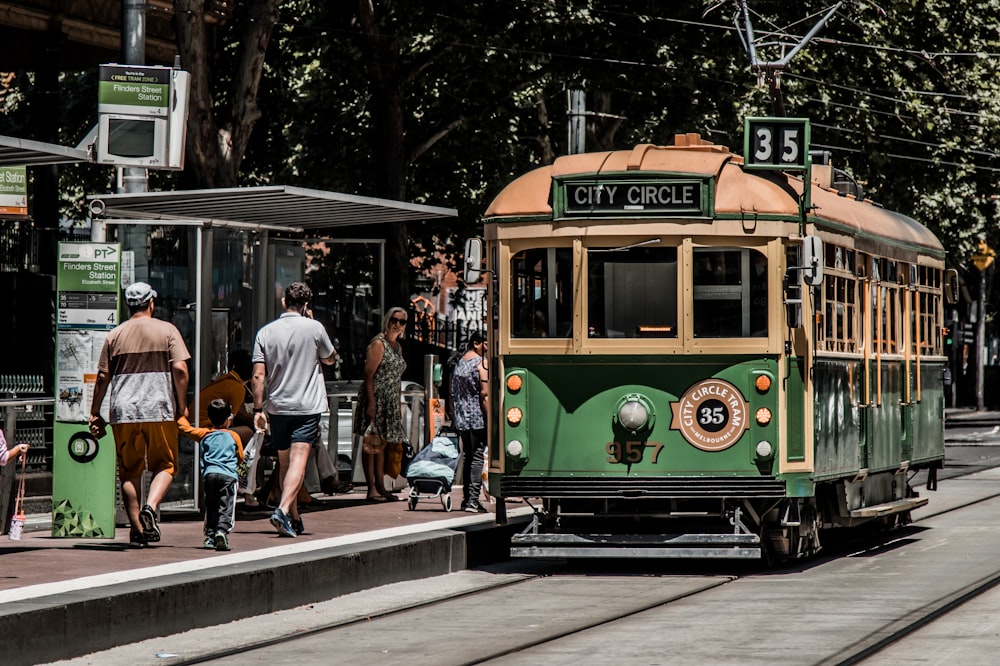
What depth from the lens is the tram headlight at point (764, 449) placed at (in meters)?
12.5

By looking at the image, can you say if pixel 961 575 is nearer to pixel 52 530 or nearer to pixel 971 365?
pixel 52 530

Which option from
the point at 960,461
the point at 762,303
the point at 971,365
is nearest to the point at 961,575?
the point at 762,303

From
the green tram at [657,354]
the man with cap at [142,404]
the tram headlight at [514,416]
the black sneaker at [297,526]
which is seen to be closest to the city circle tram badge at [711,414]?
the green tram at [657,354]

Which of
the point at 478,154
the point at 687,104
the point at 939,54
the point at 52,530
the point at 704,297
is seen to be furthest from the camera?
the point at 478,154

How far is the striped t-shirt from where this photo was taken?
37.2 ft

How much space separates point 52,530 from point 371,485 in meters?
4.49

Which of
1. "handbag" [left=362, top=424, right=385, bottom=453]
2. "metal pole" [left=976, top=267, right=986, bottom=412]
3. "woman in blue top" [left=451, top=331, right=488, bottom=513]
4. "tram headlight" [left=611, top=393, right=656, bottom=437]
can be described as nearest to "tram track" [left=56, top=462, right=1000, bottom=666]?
"tram headlight" [left=611, top=393, right=656, bottom=437]

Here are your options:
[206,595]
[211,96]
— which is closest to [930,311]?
[211,96]

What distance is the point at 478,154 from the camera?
33.9m

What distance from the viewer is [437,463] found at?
1532 centimetres

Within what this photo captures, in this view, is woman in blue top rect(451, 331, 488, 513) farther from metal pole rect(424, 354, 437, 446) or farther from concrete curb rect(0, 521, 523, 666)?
metal pole rect(424, 354, 437, 446)

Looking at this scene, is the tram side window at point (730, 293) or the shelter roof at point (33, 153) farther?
the tram side window at point (730, 293)

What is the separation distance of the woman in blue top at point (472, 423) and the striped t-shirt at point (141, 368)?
162 inches

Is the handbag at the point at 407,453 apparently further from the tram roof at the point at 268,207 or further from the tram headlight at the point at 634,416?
the tram headlight at the point at 634,416
